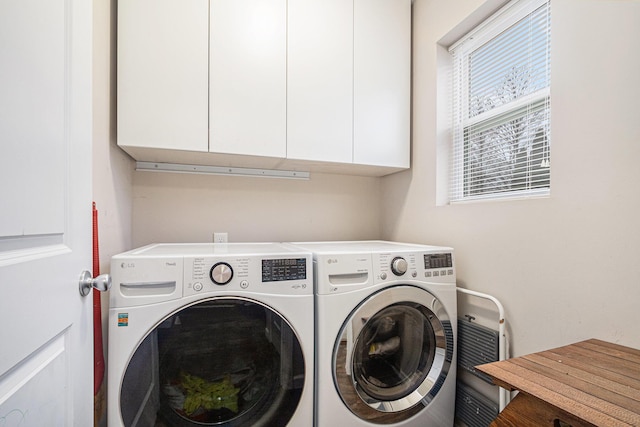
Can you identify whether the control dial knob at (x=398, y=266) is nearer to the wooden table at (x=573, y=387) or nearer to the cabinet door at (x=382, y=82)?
the wooden table at (x=573, y=387)

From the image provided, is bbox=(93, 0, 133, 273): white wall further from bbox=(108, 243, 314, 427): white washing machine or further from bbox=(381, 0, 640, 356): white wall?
bbox=(381, 0, 640, 356): white wall

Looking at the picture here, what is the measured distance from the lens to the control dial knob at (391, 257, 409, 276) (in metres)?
1.25

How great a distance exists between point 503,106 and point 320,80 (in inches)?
36.3

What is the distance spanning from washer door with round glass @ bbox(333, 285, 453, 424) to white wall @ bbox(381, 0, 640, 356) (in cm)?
32

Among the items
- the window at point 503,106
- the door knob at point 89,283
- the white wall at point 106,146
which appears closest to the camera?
the door knob at point 89,283

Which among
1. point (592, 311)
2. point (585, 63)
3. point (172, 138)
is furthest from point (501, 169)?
point (172, 138)

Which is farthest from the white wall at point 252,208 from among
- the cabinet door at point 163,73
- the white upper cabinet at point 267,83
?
the cabinet door at point 163,73

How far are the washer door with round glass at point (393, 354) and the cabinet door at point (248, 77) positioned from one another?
0.90 metres

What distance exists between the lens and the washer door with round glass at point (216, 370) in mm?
997

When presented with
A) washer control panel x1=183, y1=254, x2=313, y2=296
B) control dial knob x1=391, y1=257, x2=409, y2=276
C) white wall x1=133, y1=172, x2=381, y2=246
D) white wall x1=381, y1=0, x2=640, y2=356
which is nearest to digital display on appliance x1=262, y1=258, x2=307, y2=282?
washer control panel x1=183, y1=254, x2=313, y2=296

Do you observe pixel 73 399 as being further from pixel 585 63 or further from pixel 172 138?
pixel 585 63

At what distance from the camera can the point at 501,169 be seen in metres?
1.41

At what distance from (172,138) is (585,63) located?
5.38 feet

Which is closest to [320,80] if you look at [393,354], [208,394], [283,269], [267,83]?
[267,83]
